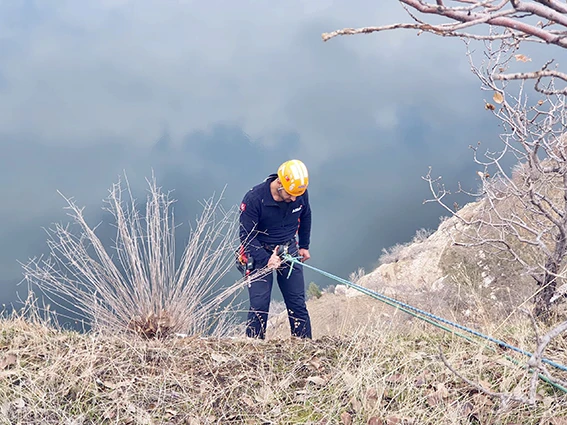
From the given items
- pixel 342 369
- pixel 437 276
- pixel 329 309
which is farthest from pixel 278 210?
pixel 437 276

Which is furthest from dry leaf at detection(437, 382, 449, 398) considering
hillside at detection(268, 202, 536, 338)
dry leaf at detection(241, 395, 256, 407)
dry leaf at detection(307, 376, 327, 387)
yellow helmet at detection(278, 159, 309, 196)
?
hillside at detection(268, 202, 536, 338)

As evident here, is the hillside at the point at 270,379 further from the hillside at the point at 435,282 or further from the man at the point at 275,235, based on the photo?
the hillside at the point at 435,282

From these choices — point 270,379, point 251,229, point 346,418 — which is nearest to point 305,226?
point 251,229

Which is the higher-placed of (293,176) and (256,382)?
(293,176)

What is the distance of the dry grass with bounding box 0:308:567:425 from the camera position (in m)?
2.61

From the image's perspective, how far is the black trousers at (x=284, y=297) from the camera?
4.65m

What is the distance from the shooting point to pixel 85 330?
3.74m

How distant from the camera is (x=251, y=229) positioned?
4.64m

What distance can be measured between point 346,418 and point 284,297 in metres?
2.35

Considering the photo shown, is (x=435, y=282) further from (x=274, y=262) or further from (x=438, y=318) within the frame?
(x=438, y=318)

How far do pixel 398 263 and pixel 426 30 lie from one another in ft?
58.4

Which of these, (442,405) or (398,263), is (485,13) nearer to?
(442,405)

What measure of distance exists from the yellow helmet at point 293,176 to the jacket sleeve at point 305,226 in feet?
1.35

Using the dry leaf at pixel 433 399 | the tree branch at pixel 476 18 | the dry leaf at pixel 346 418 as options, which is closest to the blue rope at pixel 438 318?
the dry leaf at pixel 433 399
